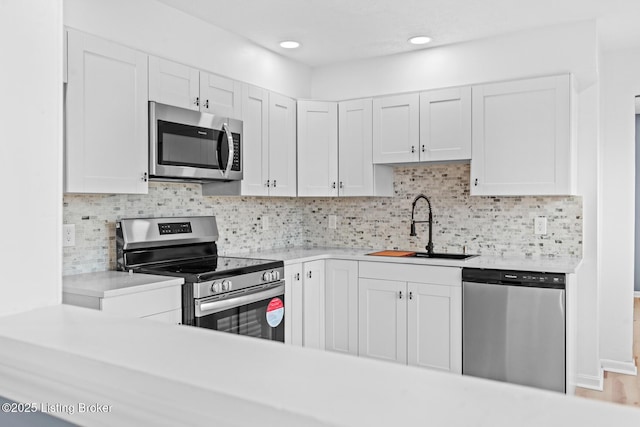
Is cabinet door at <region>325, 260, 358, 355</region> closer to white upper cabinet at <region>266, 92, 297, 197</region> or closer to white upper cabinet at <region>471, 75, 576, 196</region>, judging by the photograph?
white upper cabinet at <region>266, 92, 297, 197</region>

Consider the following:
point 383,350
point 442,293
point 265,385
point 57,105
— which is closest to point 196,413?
point 265,385

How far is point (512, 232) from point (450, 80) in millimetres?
1218

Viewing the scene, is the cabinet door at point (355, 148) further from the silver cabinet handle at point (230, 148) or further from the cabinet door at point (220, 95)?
the silver cabinet handle at point (230, 148)

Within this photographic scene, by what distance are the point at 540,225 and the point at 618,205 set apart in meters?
0.86

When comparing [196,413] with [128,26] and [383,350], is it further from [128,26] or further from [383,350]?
Answer: [383,350]

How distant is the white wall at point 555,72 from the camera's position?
3424 mm

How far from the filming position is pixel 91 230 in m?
2.92

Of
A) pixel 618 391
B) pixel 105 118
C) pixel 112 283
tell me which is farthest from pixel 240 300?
pixel 618 391

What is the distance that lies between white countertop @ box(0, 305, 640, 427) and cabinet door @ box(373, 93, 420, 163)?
3298mm

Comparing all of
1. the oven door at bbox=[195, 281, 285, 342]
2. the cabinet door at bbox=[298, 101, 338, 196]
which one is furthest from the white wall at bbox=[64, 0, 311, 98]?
the oven door at bbox=[195, 281, 285, 342]

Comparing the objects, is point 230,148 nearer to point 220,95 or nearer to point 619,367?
point 220,95

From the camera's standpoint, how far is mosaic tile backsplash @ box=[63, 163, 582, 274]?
3.02m

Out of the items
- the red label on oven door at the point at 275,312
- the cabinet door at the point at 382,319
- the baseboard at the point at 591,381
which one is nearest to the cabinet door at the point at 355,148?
the cabinet door at the point at 382,319

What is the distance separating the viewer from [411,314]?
3.65m
